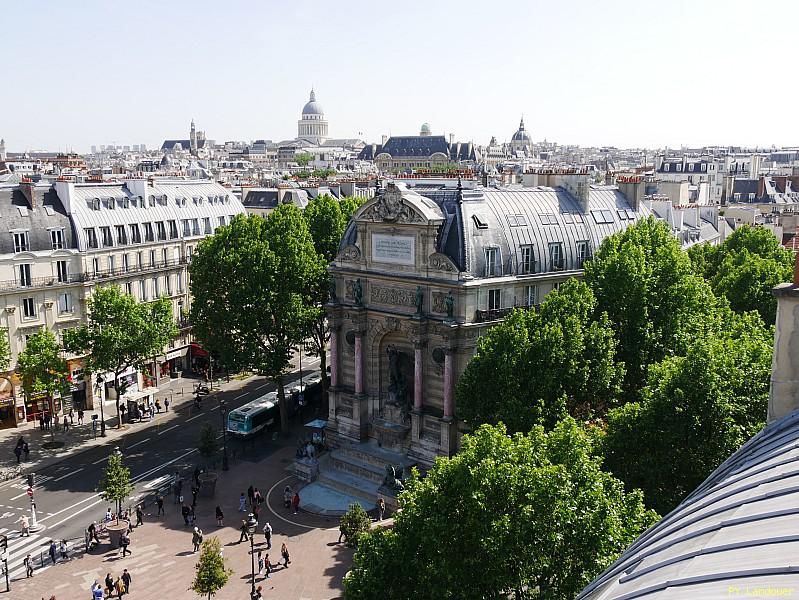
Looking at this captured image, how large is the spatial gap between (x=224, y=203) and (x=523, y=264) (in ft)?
148

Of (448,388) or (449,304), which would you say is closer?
(449,304)

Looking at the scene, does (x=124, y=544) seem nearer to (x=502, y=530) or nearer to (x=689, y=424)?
(x=502, y=530)

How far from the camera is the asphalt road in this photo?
45219 millimetres

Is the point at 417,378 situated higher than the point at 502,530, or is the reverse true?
the point at 502,530

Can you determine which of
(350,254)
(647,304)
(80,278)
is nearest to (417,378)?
(350,254)

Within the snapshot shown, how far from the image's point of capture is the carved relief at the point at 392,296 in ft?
168

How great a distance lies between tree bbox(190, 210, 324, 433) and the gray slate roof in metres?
42.1

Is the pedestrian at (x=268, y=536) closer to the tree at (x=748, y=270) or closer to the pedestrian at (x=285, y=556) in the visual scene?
the pedestrian at (x=285, y=556)

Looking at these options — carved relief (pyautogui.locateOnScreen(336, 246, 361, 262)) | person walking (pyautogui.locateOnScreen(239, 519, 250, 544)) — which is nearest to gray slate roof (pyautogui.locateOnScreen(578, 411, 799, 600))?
person walking (pyautogui.locateOnScreen(239, 519, 250, 544))

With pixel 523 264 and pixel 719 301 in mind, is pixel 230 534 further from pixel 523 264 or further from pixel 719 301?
pixel 719 301

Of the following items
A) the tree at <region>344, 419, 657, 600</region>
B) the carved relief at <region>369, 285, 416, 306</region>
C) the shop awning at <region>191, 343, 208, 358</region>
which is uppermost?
the carved relief at <region>369, 285, 416, 306</region>

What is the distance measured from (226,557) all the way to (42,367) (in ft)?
77.6

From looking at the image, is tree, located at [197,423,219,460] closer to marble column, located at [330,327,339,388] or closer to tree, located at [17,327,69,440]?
marble column, located at [330,327,339,388]

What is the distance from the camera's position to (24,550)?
43.4m
